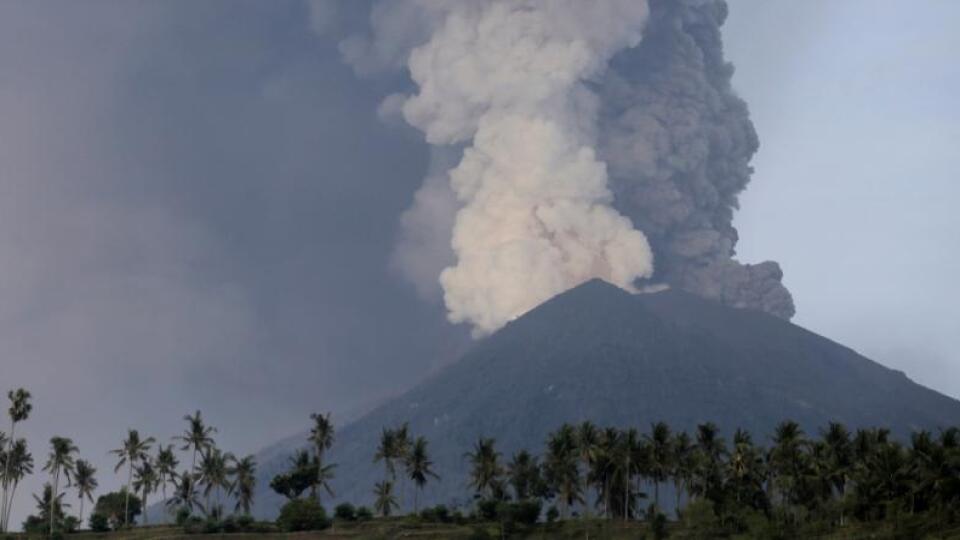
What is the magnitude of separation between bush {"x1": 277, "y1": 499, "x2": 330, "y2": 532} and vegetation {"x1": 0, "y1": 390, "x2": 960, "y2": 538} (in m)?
0.16

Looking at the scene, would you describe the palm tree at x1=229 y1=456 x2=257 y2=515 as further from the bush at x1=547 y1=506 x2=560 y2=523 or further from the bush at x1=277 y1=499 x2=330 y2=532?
the bush at x1=547 y1=506 x2=560 y2=523

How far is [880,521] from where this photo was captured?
133875 millimetres

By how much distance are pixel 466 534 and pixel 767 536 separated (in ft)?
A: 111

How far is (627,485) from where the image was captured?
159m

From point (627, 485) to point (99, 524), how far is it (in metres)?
66.2

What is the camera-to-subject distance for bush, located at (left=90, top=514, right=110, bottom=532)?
16938 centimetres

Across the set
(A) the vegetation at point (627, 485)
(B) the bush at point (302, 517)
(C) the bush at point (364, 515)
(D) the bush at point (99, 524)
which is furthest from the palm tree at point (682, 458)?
(D) the bush at point (99, 524)

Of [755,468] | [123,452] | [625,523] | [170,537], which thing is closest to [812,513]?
[755,468]

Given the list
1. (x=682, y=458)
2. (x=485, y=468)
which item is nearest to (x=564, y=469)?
(x=485, y=468)

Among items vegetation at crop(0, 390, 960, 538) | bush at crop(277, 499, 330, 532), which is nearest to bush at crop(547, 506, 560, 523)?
vegetation at crop(0, 390, 960, 538)

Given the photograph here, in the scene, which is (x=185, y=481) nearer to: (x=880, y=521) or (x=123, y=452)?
(x=123, y=452)

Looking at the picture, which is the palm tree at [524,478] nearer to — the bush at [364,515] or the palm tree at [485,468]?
the palm tree at [485,468]

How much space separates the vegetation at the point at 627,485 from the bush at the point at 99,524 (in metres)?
0.25

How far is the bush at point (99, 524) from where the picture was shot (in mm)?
A: 169375
